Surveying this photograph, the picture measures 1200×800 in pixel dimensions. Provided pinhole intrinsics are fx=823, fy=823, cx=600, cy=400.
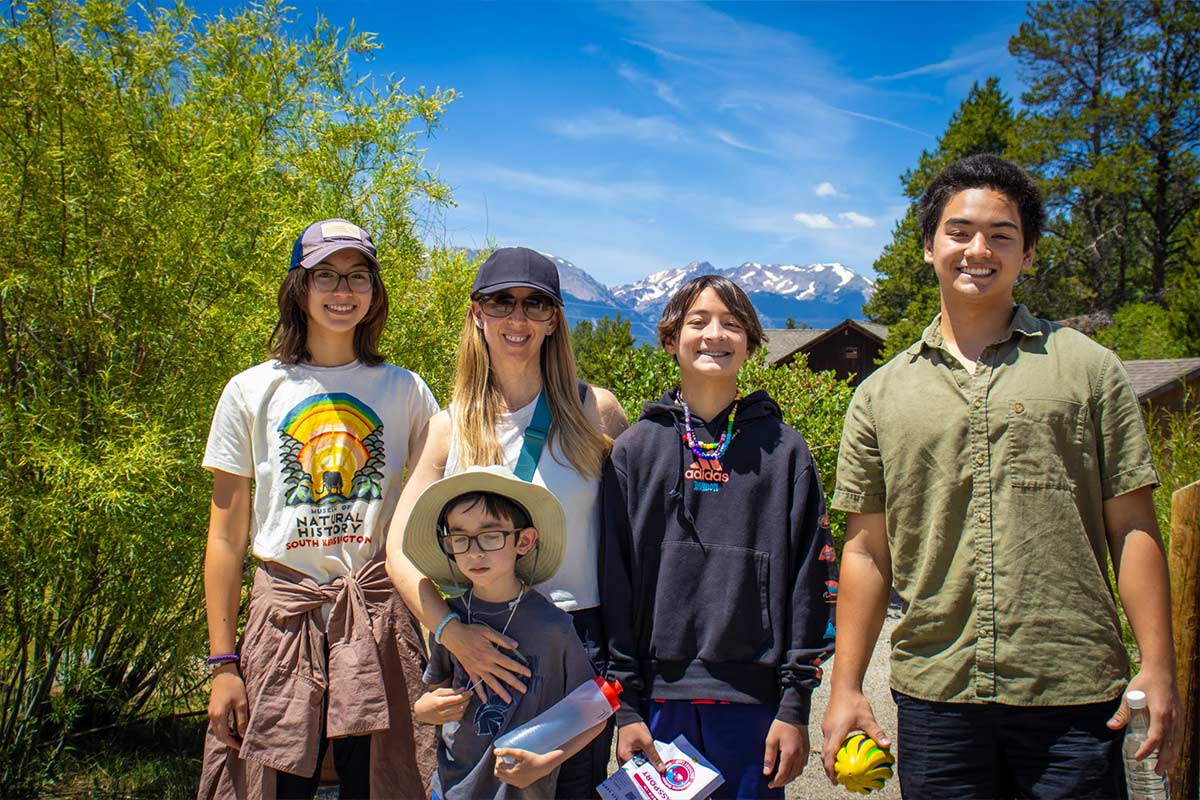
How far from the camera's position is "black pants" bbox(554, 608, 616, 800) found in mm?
2086

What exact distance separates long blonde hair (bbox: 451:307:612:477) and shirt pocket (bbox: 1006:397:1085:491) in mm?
1034

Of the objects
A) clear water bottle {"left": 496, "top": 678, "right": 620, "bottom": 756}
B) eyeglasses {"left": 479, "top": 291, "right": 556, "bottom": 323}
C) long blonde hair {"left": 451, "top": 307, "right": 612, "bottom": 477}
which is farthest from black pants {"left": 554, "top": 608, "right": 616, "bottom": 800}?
eyeglasses {"left": 479, "top": 291, "right": 556, "bottom": 323}


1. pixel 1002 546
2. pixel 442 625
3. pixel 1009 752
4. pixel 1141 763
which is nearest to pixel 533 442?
pixel 442 625

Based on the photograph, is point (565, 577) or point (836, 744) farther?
point (565, 577)

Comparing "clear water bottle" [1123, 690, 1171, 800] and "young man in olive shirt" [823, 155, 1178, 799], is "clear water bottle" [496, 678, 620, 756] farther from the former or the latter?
"clear water bottle" [1123, 690, 1171, 800]

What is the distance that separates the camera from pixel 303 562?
2.23 meters

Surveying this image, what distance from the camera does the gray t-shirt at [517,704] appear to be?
2.02 metres

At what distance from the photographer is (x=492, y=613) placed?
83.1 inches

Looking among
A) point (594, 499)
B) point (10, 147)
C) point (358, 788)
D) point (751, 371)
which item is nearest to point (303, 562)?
point (358, 788)

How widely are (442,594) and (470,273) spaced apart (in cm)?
298

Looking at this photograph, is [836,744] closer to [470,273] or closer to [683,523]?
[683,523]

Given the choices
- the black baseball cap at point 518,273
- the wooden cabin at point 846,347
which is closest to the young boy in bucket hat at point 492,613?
the black baseball cap at point 518,273

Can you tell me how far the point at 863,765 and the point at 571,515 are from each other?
3.01 ft

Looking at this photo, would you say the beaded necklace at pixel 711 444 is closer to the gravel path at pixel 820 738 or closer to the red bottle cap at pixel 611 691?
the red bottle cap at pixel 611 691
